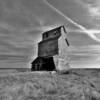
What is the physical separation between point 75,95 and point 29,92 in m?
3.02

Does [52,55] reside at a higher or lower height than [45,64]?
higher

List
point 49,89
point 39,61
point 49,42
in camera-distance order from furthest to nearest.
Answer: point 49,42, point 39,61, point 49,89

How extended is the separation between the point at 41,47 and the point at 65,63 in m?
8.20

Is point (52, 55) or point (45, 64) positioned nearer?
point (45, 64)

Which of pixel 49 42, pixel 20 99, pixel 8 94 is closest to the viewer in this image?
pixel 20 99

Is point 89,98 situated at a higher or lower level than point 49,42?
lower

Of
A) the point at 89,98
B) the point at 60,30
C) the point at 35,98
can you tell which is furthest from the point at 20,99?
the point at 60,30

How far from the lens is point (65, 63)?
3130 centimetres

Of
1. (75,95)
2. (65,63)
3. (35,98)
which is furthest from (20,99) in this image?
(65,63)

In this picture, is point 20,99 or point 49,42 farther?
point 49,42

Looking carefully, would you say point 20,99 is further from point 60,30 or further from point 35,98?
point 60,30

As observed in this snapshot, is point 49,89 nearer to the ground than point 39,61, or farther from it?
nearer to the ground

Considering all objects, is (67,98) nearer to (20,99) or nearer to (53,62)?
(20,99)

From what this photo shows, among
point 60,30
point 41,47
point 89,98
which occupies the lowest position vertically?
point 89,98
